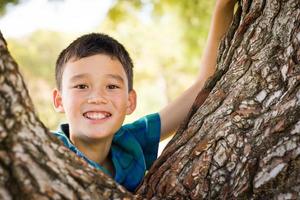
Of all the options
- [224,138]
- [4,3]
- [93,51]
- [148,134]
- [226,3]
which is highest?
[4,3]

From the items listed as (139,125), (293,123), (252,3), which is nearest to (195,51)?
(139,125)

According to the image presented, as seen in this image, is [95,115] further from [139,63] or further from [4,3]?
[139,63]

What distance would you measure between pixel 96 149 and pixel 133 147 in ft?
0.43

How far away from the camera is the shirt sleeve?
1.95 meters

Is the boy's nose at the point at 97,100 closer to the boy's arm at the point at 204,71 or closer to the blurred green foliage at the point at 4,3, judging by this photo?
the boy's arm at the point at 204,71

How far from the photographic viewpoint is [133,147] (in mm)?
1882

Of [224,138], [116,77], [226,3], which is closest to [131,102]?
[116,77]

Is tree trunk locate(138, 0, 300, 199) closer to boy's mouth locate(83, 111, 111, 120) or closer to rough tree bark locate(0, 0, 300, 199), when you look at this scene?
rough tree bark locate(0, 0, 300, 199)

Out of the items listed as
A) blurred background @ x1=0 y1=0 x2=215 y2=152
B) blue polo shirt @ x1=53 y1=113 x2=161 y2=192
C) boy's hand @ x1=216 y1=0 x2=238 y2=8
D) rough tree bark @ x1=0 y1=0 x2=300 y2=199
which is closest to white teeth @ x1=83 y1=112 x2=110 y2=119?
blue polo shirt @ x1=53 y1=113 x2=161 y2=192

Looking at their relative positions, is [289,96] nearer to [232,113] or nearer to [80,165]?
[232,113]

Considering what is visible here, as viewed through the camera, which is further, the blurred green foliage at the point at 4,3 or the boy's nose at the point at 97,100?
the blurred green foliage at the point at 4,3

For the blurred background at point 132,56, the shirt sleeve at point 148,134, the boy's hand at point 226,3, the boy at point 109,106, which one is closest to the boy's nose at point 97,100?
the boy at point 109,106

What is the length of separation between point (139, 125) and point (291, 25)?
787 millimetres

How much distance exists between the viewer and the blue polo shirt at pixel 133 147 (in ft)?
5.78
